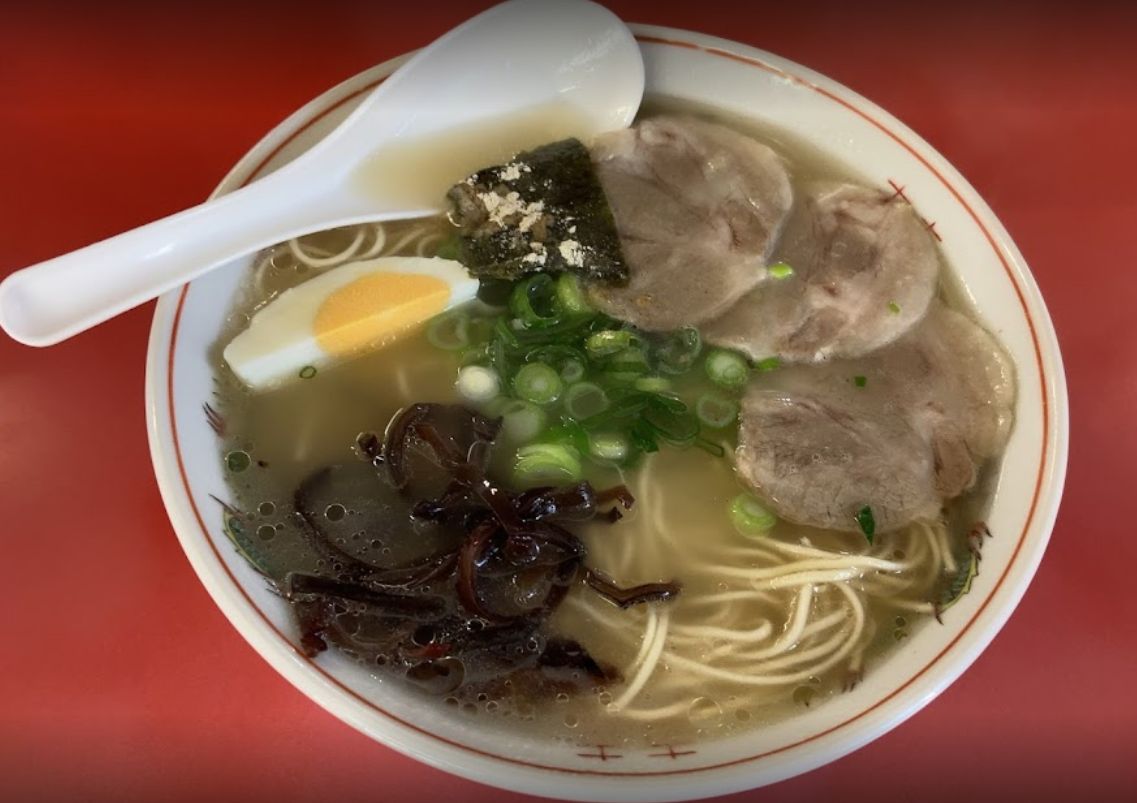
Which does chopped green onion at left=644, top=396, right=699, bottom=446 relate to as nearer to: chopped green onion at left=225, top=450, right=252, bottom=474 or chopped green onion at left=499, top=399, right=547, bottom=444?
chopped green onion at left=499, top=399, right=547, bottom=444

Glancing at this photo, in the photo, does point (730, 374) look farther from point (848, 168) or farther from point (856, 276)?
point (848, 168)

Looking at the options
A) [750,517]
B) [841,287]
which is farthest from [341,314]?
[841,287]

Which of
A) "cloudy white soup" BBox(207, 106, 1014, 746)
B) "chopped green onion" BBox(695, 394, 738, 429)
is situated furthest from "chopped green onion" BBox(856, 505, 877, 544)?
"chopped green onion" BBox(695, 394, 738, 429)

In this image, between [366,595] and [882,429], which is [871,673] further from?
[366,595]

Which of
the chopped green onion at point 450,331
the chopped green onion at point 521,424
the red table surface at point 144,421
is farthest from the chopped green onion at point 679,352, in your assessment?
the red table surface at point 144,421

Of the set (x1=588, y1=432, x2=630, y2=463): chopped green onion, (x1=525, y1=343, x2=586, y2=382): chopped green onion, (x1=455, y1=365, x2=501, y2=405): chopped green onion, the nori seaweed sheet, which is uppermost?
the nori seaweed sheet

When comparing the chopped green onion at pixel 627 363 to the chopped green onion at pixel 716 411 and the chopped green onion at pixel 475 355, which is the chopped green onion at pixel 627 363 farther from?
the chopped green onion at pixel 475 355
